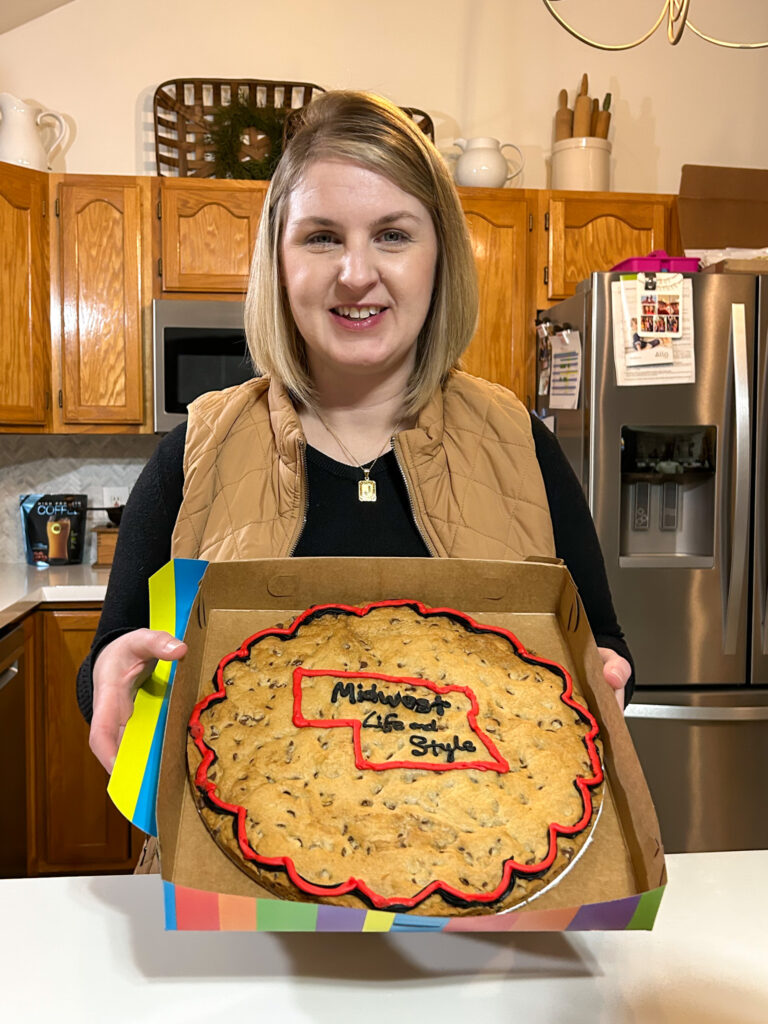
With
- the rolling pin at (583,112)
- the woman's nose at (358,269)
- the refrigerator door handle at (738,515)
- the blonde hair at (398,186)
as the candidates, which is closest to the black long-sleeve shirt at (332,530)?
the blonde hair at (398,186)

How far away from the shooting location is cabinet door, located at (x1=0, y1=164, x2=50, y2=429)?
2.75 metres

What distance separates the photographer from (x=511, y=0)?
3242 millimetres

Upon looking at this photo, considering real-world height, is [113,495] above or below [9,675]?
above

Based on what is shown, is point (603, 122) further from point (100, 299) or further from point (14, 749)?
point (14, 749)

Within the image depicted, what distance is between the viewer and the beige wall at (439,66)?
3104mm

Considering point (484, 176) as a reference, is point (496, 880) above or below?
below

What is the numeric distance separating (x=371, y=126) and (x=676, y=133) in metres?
2.78

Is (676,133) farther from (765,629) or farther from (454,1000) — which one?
(454,1000)

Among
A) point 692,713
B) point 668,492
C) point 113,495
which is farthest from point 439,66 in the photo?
point 692,713

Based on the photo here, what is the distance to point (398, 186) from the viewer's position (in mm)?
1048

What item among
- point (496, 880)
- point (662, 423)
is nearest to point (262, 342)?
point (496, 880)

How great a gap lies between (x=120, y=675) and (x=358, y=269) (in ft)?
1.81

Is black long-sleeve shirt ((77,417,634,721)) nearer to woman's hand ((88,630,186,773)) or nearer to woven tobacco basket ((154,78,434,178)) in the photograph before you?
woman's hand ((88,630,186,773))

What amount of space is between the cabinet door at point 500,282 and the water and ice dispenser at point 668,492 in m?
0.64
